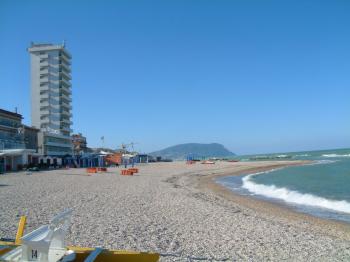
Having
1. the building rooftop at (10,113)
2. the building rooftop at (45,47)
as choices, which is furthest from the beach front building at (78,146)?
the building rooftop at (10,113)

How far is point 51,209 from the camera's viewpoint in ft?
41.9

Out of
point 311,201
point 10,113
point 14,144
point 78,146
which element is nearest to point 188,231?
point 311,201

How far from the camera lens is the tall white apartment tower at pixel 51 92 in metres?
82.6

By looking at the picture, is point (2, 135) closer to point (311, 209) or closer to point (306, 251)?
point (311, 209)

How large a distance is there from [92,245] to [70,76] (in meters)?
88.2

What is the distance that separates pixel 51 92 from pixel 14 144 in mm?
35950

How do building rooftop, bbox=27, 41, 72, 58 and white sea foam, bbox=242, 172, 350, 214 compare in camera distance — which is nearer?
white sea foam, bbox=242, 172, 350, 214

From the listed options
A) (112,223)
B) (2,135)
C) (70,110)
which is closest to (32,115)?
(70,110)

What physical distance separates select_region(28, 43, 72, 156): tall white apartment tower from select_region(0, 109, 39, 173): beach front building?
14986 millimetres

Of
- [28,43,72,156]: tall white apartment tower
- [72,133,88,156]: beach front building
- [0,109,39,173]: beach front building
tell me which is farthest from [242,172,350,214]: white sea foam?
[72,133,88,156]: beach front building

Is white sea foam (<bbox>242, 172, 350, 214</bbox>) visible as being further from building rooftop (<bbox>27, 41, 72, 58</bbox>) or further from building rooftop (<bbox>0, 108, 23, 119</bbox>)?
building rooftop (<bbox>27, 41, 72, 58</bbox>)

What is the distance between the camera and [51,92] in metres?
83.8

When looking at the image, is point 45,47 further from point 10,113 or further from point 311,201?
point 311,201

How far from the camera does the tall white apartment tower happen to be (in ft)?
271
